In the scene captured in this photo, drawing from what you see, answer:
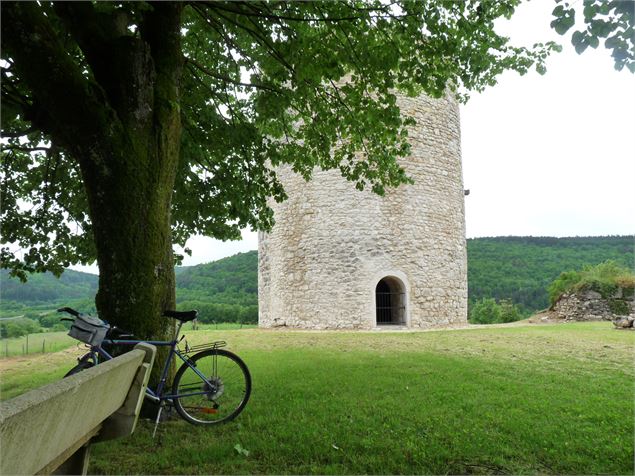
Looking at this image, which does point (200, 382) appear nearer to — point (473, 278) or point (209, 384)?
point (209, 384)

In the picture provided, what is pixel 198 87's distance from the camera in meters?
6.68

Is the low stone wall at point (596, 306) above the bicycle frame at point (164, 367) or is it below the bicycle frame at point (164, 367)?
below

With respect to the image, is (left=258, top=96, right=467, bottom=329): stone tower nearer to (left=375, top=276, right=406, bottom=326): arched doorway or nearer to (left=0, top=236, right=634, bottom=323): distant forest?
(left=375, top=276, right=406, bottom=326): arched doorway

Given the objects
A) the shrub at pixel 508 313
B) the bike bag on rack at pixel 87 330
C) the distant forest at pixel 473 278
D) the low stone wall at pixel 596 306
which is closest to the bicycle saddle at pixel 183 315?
the bike bag on rack at pixel 87 330

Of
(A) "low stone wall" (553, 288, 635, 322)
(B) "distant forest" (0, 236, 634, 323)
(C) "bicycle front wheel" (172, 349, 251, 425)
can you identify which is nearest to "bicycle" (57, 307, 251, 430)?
(C) "bicycle front wheel" (172, 349, 251, 425)

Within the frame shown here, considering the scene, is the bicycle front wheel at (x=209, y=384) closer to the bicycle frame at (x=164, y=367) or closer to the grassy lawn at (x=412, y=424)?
the bicycle frame at (x=164, y=367)

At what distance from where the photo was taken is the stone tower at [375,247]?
13195 mm

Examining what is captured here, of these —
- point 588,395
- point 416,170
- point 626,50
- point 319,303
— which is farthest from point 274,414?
point 416,170

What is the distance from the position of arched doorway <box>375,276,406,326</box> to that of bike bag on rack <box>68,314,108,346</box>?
11.2 m

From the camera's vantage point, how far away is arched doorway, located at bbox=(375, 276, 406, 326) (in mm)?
13867

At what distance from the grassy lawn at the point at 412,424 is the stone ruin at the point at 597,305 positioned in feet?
39.6

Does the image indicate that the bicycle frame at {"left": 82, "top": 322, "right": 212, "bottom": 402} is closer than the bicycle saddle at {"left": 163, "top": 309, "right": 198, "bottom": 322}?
Yes

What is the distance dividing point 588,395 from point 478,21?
4.03m

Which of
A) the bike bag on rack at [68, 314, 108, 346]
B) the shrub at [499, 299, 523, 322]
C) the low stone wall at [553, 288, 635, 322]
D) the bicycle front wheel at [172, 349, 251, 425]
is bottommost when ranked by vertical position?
the shrub at [499, 299, 523, 322]
